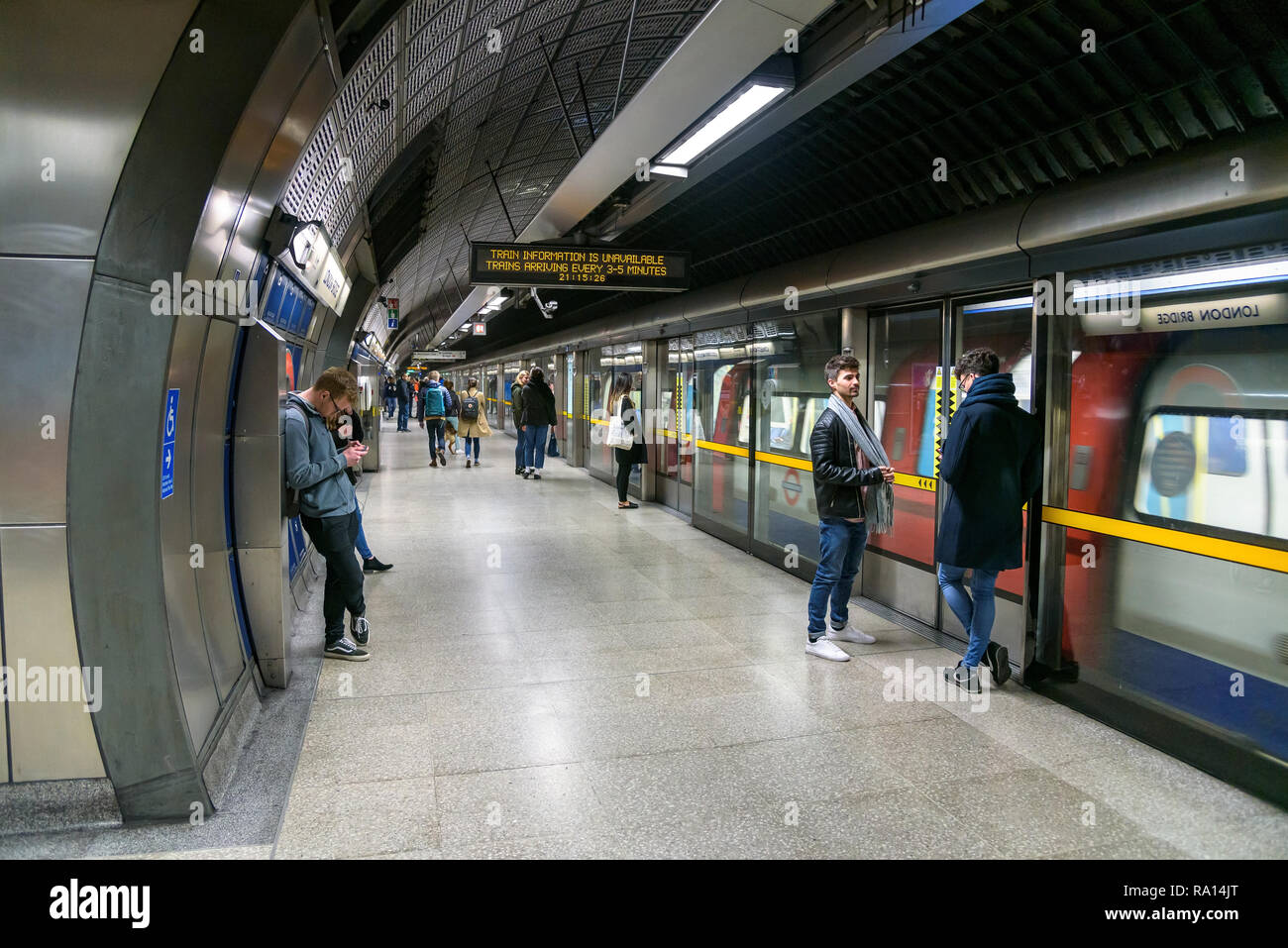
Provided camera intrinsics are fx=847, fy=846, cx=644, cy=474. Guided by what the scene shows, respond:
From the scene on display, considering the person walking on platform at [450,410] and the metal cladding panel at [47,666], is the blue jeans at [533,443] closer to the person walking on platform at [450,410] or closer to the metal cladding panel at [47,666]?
the person walking on platform at [450,410]

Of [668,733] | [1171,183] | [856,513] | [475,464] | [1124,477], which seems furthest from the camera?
[475,464]

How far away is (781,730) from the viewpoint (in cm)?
412

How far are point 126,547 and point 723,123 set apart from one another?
3.81 metres

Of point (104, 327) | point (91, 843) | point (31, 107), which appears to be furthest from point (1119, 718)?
point (31, 107)

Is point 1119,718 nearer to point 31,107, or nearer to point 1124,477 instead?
point 1124,477

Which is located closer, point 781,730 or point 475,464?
point 781,730

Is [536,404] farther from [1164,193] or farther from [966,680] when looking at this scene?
[1164,193]

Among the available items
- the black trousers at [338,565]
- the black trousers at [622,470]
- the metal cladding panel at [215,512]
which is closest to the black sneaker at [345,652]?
the black trousers at [338,565]

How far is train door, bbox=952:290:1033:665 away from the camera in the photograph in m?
4.99

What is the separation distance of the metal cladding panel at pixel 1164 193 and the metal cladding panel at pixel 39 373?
4.30m

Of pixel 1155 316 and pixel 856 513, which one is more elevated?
pixel 1155 316

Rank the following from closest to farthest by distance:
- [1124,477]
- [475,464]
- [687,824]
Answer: [687,824]
[1124,477]
[475,464]

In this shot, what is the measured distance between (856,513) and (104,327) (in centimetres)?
394

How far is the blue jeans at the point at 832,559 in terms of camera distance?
5.18m
